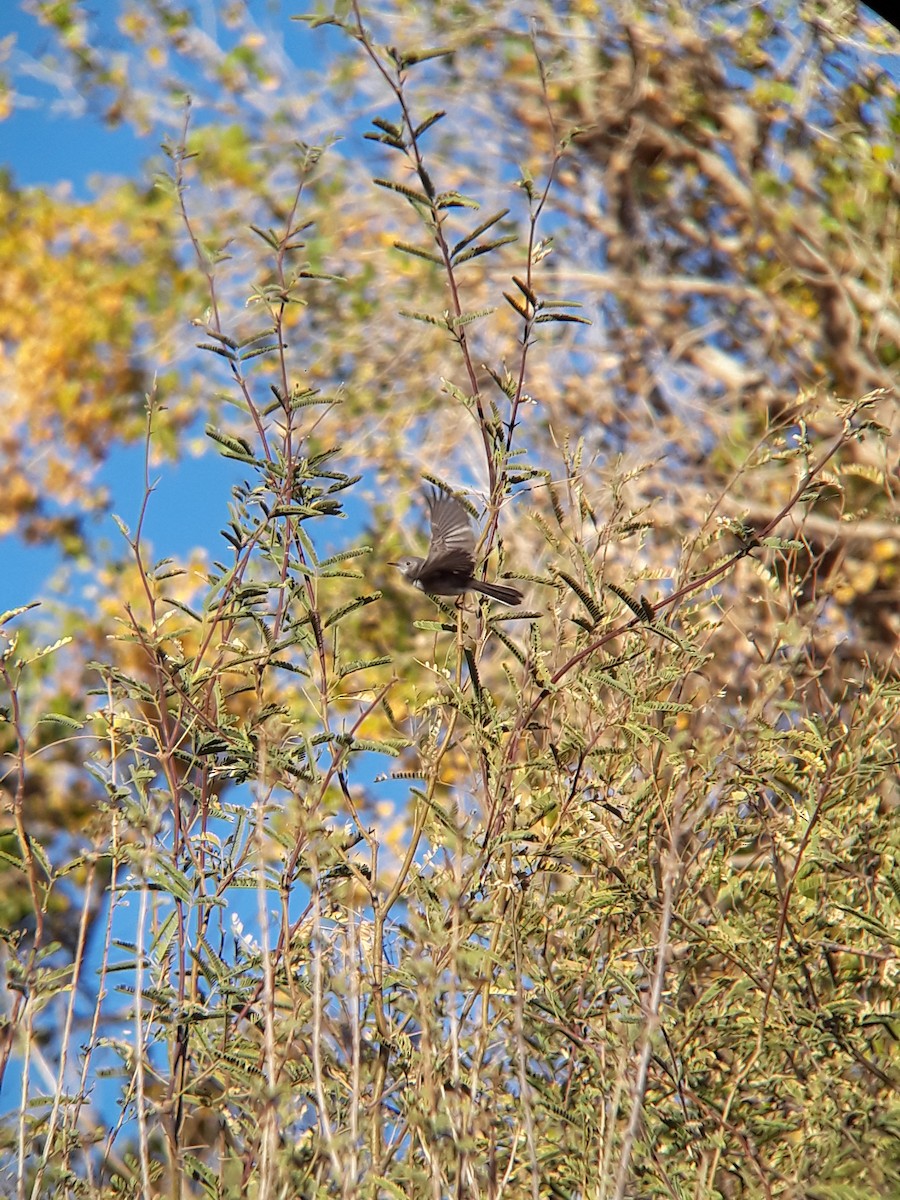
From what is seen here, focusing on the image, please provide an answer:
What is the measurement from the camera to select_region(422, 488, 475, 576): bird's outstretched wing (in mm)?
2107

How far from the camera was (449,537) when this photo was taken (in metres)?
2.22

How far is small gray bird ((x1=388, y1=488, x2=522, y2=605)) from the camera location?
206cm

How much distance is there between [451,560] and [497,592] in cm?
11

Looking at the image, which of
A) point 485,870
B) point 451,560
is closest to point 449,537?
point 451,560

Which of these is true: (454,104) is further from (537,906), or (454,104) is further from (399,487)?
(537,906)

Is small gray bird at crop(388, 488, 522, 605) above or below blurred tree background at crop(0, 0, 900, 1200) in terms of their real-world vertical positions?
above

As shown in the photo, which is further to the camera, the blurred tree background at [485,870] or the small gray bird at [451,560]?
the small gray bird at [451,560]

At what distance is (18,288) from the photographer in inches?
301

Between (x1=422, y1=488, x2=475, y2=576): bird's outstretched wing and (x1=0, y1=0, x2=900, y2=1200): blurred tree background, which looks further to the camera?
(x1=422, y1=488, x2=475, y2=576): bird's outstretched wing

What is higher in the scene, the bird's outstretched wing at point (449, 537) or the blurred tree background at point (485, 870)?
the bird's outstretched wing at point (449, 537)

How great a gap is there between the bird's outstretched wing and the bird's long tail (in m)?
0.04

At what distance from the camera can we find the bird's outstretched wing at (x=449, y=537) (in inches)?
83.0

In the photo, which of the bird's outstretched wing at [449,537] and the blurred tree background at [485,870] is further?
the bird's outstretched wing at [449,537]

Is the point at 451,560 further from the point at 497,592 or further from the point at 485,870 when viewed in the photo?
the point at 485,870
